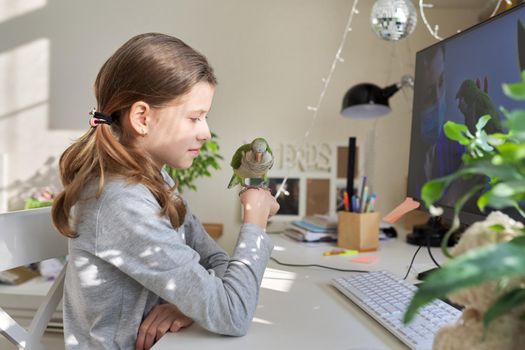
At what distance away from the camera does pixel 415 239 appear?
1.49 m

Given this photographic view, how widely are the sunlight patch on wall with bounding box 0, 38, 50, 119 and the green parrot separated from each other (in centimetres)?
135

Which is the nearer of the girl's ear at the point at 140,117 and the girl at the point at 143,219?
the girl at the point at 143,219

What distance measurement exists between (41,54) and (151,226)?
5.57 ft

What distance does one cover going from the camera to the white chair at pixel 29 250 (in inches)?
31.6

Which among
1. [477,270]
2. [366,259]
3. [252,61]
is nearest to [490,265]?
[477,270]

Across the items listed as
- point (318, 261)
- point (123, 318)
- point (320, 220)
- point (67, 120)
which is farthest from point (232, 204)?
point (123, 318)

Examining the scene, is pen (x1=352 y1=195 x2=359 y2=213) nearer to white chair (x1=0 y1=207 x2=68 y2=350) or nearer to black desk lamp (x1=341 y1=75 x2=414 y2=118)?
black desk lamp (x1=341 y1=75 x2=414 y2=118)

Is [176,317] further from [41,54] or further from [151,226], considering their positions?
[41,54]

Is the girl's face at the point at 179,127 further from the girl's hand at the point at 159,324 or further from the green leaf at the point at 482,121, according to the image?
the green leaf at the point at 482,121

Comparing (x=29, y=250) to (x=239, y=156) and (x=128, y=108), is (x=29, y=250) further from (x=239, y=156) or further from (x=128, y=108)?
(x=239, y=156)

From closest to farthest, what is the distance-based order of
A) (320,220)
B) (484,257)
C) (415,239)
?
(484,257) → (415,239) → (320,220)

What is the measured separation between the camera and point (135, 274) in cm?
72

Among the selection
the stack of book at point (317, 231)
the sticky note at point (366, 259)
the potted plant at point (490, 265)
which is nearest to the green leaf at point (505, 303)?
the potted plant at point (490, 265)

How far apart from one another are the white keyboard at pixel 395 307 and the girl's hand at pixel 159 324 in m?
0.28
